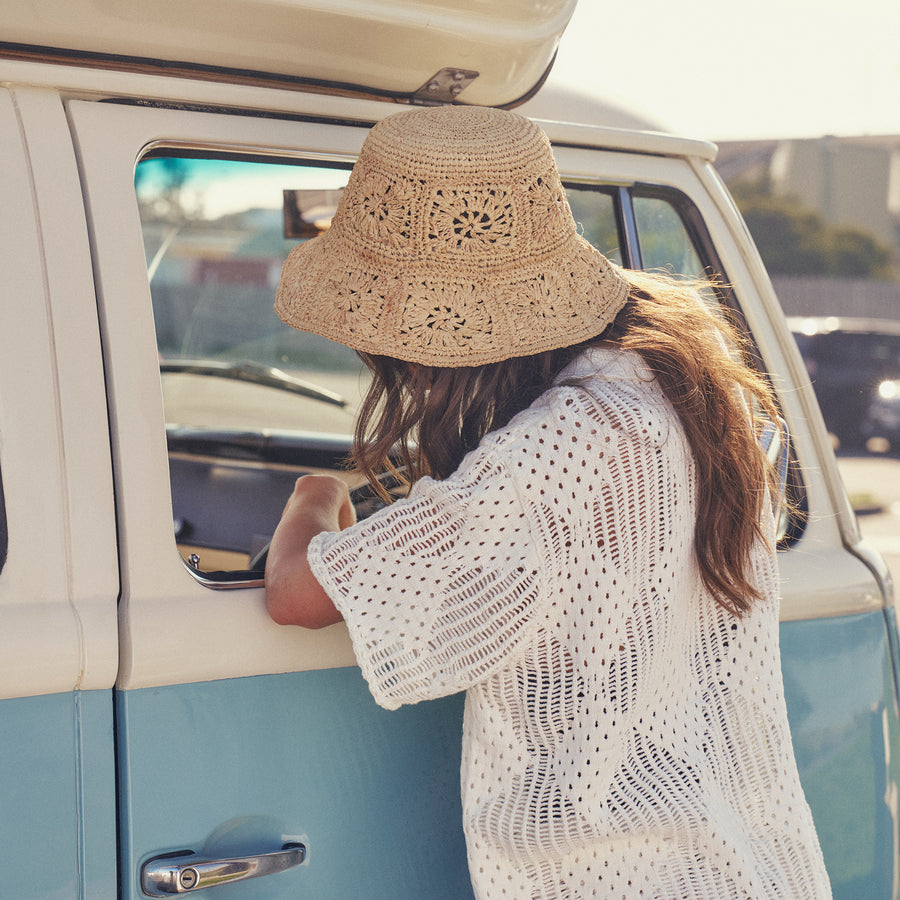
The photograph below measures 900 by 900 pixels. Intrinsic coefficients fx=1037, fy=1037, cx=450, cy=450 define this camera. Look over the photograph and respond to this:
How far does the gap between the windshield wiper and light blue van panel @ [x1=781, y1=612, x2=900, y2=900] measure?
4.78 ft

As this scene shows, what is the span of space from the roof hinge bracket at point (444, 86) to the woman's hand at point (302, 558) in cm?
64

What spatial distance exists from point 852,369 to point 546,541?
14633 mm

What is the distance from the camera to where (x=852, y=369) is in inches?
576

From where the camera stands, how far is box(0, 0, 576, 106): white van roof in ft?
4.35

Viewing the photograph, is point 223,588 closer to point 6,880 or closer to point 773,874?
point 6,880

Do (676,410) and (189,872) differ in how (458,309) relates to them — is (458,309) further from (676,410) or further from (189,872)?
(189,872)

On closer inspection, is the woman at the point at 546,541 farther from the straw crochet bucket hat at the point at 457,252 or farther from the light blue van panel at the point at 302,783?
the light blue van panel at the point at 302,783

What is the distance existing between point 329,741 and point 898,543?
9.31 m

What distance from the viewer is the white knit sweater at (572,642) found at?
1153mm

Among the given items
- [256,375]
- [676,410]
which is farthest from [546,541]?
[256,375]

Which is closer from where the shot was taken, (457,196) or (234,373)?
(457,196)

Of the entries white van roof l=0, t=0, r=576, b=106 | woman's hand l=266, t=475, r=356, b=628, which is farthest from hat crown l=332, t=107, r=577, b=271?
woman's hand l=266, t=475, r=356, b=628

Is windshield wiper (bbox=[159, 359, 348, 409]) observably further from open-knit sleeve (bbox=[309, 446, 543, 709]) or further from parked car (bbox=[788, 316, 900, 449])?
parked car (bbox=[788, 316, 900, 449])

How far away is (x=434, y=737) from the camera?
4.68ft
